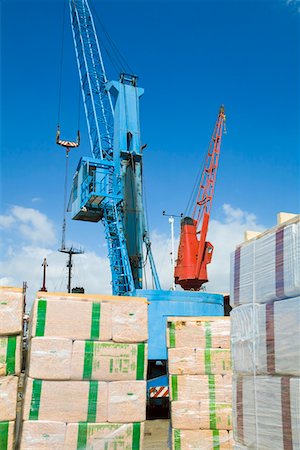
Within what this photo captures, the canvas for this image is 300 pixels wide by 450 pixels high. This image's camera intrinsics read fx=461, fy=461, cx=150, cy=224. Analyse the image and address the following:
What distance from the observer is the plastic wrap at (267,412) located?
324 cm

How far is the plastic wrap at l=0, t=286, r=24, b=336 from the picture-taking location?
5.59 metres

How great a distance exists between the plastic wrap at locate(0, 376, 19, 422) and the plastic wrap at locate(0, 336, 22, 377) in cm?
9

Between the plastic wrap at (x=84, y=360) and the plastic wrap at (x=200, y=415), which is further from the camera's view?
the plastic wrap at (x=200, y=415)

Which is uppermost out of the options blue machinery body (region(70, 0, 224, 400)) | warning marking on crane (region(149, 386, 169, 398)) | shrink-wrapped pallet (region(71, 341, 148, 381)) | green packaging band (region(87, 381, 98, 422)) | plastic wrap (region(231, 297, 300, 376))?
blue machinery body (region(70, 0, 224, 400))

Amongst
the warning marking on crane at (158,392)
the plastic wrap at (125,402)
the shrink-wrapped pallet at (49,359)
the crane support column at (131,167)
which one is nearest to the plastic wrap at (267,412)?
the plastic wrap at (125,402)

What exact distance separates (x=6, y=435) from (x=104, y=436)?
3.74ft

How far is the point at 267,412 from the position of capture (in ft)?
11.6

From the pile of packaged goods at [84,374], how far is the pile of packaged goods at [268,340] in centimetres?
198

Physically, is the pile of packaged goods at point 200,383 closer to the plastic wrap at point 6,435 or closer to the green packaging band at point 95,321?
the green packaging band at point 95,321

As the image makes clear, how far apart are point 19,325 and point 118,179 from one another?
17.5 metres

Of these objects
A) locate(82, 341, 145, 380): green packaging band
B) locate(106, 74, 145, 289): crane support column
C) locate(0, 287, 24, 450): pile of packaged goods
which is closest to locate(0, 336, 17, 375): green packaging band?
locate(0, 287, 24, 450): pile of packaged goods

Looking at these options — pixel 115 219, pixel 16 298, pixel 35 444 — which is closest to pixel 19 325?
pixel 16 298

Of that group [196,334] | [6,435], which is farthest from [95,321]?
[196,334]

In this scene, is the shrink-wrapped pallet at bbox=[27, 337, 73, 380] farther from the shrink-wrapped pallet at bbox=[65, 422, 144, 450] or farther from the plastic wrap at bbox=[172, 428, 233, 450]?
the plastic wrap at bbox=[172, 428, 233, 450]
